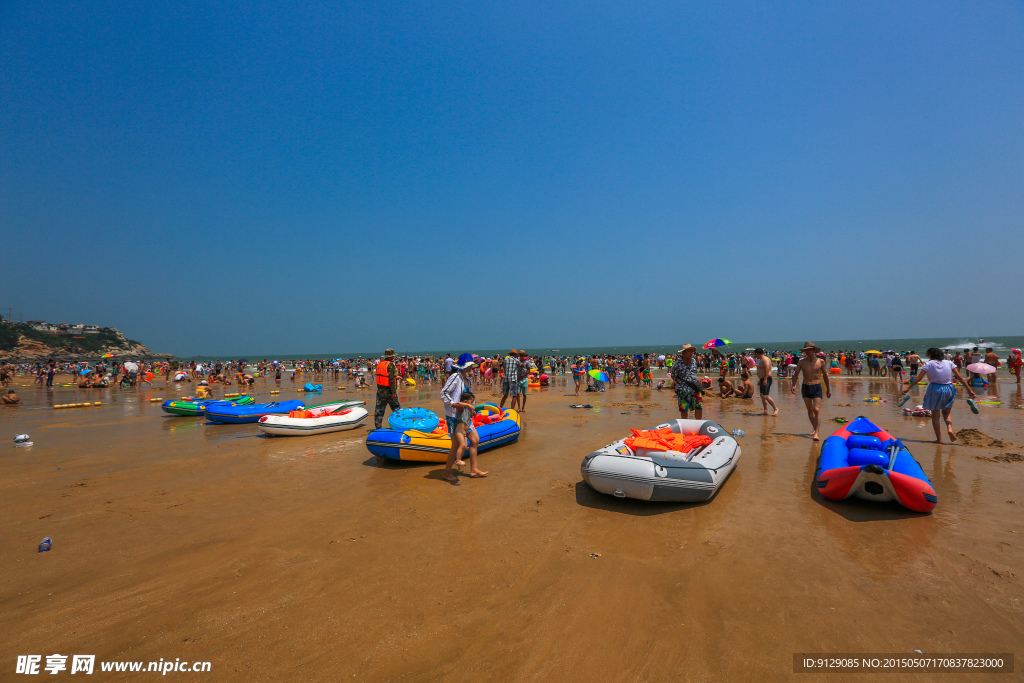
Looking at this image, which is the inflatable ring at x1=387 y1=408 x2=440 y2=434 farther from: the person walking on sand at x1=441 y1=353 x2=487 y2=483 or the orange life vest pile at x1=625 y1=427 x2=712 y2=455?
the orange life vest pile at x1=625 y1=427 x2=712 y2=455

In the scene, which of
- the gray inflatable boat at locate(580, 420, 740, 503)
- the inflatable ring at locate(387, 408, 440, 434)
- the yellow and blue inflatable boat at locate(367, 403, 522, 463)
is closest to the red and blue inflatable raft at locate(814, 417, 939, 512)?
the gray inflatable boat at locate(580, 420, 740, 503)

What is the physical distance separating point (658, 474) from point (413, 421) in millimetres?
4837

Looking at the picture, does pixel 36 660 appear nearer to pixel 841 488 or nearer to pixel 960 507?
pixel 841 488

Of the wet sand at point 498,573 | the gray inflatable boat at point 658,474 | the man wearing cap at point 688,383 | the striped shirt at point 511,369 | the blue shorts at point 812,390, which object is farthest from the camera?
the striped shirt at point 511,369

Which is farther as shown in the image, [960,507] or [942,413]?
[942,413]

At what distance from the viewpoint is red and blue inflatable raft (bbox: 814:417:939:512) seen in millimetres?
4809

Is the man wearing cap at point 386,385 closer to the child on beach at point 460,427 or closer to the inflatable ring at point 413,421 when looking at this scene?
the inflatable ring at point 413,421

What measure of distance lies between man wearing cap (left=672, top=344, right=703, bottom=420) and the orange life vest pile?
189 cm

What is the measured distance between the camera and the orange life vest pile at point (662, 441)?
5891 millimetres

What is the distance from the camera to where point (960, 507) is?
202 inches

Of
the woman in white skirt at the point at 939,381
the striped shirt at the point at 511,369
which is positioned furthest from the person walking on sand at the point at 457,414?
the woman in white skirt at the point at 939,381

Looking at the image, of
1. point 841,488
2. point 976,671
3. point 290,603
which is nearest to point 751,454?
point 841,488

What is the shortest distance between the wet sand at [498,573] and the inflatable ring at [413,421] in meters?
1.00

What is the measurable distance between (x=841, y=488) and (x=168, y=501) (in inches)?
346
